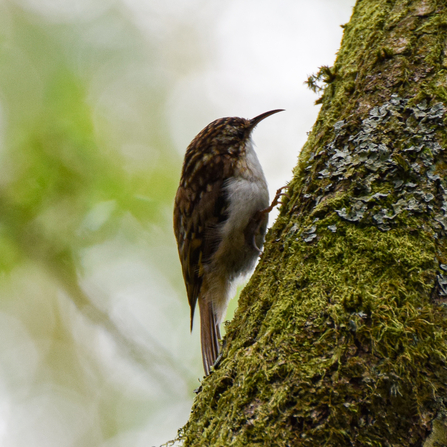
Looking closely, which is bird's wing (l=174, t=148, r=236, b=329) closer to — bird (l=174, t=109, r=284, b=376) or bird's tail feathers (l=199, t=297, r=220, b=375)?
bird (l=174, t=109, r=284, b=376)

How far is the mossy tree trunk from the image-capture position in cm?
110

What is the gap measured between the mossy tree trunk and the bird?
884 mm

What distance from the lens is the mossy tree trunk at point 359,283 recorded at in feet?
3.61

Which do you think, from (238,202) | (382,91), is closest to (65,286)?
(238,202)

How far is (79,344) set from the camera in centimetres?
504

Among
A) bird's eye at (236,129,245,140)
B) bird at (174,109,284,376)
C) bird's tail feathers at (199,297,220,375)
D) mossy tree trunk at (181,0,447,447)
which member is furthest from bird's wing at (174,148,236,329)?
mossy tree trunk at (181,0,447,447)

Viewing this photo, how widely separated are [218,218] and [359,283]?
5.24 feet

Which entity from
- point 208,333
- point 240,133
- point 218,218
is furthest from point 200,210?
point 208,333

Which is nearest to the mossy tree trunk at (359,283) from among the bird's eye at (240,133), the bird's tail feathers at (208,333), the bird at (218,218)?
the bird at (218,218)

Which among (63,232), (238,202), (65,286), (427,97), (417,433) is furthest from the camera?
(65,286)

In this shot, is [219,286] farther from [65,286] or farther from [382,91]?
[65,286]

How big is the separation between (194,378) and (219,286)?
68.1 inches

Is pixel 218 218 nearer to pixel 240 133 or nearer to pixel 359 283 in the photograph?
pixel 240 133

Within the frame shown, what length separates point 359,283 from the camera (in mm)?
1301
